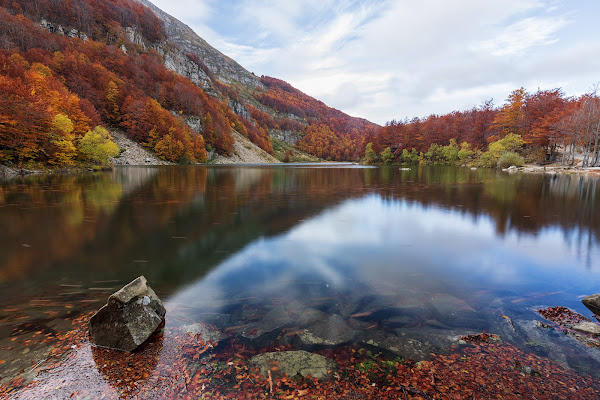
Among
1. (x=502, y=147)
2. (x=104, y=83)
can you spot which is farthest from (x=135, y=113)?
(x=502, y=147)

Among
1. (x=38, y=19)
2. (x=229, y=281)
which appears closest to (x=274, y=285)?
(x=229, y=281)

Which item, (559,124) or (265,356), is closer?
(265,356)

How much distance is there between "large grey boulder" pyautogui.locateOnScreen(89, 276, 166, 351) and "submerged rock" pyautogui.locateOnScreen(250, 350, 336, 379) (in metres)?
1.88

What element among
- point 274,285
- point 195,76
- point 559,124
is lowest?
point 274,285

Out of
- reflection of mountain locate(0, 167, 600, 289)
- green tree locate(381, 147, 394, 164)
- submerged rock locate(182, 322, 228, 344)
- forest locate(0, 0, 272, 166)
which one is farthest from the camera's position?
green tree locate(381, 147, 394, 164)

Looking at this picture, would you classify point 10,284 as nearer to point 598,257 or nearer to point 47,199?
point 47,199

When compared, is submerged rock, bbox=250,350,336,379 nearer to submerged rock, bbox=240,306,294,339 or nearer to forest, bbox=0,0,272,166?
submerged rock, bbox=240,306,294,339

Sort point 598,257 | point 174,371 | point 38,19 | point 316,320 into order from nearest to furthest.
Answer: point 174,371 → point 316,320 → point 598,257 → point 38,19

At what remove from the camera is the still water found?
15.8 feet

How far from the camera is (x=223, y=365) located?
Answer: 3.89m

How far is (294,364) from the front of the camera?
3963mm

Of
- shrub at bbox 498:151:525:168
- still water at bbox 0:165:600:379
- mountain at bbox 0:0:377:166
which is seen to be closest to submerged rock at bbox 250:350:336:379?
still water at bbox 0:165:600:379

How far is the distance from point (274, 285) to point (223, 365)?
9.75 ft

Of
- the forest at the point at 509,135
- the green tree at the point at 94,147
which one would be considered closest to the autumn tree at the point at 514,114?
the forest at the point at 509,135
